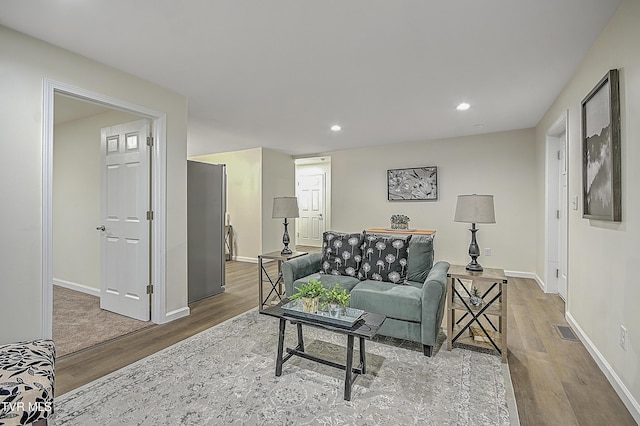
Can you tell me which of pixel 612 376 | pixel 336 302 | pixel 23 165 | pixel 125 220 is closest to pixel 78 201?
pixel 125 220

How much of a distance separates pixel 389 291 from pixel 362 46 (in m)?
1.99

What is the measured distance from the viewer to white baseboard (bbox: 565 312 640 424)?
1727 millimetres

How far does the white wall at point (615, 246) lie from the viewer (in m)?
1.78

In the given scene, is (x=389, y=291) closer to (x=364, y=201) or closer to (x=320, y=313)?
(x=320, y=313)

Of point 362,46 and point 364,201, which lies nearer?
point 362,46

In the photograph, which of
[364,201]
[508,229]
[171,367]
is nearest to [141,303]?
[171,367]

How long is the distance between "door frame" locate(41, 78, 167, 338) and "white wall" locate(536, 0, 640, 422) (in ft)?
12.0

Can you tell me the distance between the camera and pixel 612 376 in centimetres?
202

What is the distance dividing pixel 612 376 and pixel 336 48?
2.98m

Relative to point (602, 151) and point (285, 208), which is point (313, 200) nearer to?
point (285, 208)

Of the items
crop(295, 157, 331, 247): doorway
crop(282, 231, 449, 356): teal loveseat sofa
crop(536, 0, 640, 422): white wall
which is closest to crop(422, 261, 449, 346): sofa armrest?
crop(282, 231, 449, 356): teal loveseat sofa

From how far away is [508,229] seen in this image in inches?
201

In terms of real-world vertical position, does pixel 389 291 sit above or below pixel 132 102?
below

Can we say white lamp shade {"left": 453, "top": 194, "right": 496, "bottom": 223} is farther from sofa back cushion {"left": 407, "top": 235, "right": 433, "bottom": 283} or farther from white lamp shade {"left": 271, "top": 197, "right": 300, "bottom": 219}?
white lamp shade {"left": 271, "top": 197, "right": 300, "bottom": 219}
